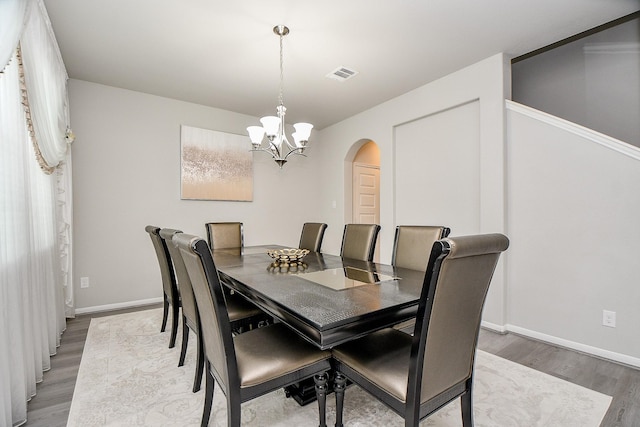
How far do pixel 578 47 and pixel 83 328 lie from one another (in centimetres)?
557

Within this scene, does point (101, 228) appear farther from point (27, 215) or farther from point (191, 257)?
point (191, 257)

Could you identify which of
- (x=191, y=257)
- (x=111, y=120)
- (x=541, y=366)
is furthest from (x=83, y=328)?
(x=541, y=366)

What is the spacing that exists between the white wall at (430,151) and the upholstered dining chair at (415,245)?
1.17m

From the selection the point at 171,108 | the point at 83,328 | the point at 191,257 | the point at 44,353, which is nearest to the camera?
the point at 191,257

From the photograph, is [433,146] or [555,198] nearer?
[555,198]

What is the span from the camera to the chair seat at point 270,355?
4.12ft

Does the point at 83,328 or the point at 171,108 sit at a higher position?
the point at 171,108

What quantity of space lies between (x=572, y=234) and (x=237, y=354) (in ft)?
9.16

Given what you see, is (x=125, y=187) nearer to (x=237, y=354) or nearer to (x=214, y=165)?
(x=214, y=165)

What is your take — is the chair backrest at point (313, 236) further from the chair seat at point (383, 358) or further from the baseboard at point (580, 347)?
the baseboard at point (580, 347)

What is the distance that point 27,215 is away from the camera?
1.80m


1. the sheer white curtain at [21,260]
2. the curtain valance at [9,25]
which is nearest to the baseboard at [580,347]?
the sheer white curtain at [21,260]

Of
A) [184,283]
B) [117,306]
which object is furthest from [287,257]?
[117,306]

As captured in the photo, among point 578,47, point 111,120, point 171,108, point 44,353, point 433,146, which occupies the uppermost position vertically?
point 578,47
